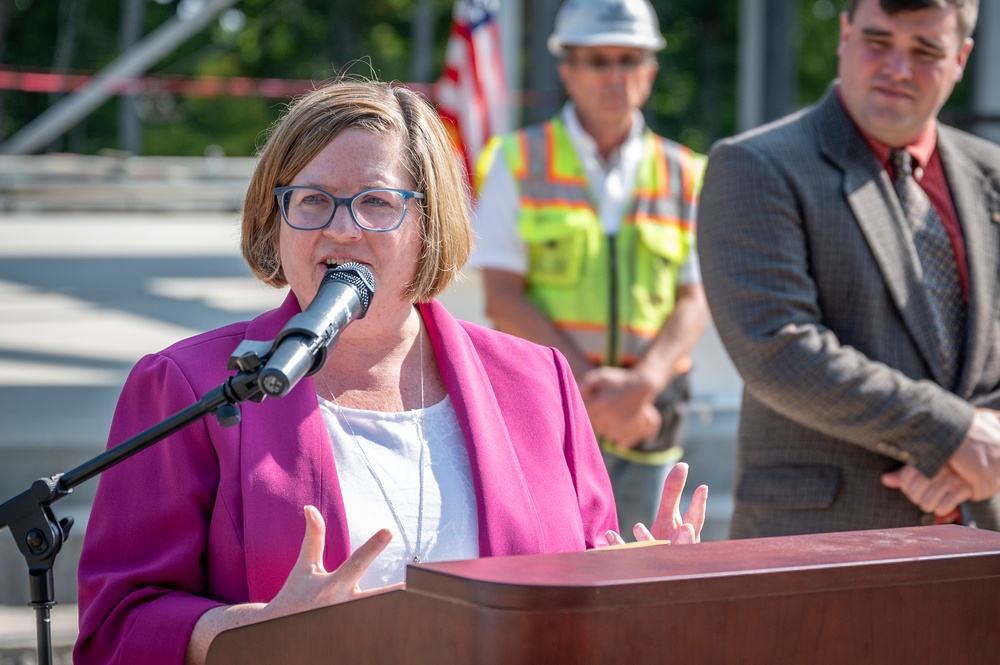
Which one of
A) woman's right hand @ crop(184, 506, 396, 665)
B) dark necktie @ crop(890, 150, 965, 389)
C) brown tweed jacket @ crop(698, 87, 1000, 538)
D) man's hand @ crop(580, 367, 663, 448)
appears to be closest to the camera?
woman's right hand @ crop(184, 506, 396, 665)

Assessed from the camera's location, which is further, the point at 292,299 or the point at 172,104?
the point at 172,104

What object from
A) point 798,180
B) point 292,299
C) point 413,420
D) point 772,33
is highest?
point 772,33

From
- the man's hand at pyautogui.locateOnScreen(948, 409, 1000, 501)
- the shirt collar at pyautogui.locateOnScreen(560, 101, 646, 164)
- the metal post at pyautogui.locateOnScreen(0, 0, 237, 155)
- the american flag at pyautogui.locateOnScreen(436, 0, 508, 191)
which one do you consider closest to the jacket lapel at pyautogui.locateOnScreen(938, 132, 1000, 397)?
the man's hand at pyautogui.locateOnScreen(948, 409, 1000, 501)

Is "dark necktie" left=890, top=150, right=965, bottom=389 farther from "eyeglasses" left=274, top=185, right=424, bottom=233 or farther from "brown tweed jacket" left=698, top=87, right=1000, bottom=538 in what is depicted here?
"eyeglasses" left=274, top=185, right=424, bottom=233

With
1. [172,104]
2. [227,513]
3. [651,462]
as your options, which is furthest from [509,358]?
[172,104]

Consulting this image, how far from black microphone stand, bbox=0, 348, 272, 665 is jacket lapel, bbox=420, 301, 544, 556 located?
1.85ft

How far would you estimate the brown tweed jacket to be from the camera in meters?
2.78

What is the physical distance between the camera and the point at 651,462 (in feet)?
13.6

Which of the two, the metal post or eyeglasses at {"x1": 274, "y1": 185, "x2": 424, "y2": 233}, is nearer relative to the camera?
eyeglasses at {"x1": 274, "y1": 185, "x2": 424, "y2": 233}

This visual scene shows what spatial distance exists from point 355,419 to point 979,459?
1437mm

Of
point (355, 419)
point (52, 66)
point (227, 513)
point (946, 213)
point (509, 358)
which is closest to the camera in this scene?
point (227, 513)

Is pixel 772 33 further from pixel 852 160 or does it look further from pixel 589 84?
pixel 852 160

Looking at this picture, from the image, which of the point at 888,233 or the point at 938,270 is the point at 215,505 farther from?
the point at 938,270

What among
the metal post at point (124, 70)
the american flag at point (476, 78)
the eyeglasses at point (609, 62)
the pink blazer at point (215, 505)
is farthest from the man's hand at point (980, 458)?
the metal post at point (124, 70)
